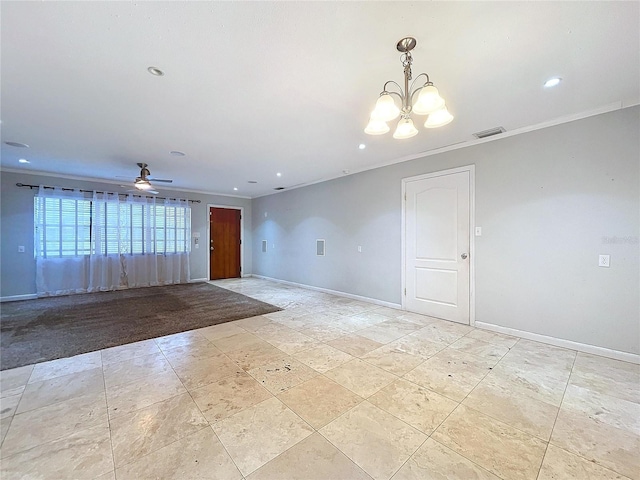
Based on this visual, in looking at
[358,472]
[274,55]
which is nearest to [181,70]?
[274,55]

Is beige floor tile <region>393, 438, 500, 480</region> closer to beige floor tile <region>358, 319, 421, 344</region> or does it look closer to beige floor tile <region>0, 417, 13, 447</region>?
beige floor tile <region>358, 319, 421, 344</region>

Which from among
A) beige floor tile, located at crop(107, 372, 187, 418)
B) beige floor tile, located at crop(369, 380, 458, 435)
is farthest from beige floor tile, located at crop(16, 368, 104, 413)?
beige floor tile, located at crop(369, 380, 458, 435)

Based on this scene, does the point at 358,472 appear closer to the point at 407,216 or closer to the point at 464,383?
the point at 464,383

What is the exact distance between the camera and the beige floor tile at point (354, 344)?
117 inches

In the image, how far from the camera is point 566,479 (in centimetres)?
140

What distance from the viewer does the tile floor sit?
149 cm

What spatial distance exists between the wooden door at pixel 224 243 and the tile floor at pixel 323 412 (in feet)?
16.5

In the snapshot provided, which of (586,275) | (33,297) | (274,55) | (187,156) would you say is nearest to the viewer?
(274,55)

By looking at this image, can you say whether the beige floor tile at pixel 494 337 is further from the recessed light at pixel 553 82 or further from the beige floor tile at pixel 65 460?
the beige floor tile at pixel 65 460

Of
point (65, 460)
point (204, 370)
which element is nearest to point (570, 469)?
point (204, 370)

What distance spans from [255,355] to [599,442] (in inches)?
109

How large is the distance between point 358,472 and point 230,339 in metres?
2.31

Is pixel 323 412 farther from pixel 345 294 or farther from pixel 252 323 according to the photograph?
pixel 345 294

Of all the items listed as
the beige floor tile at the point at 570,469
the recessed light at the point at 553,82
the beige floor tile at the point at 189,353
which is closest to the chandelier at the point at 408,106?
the recessed light at the point at 553,82
